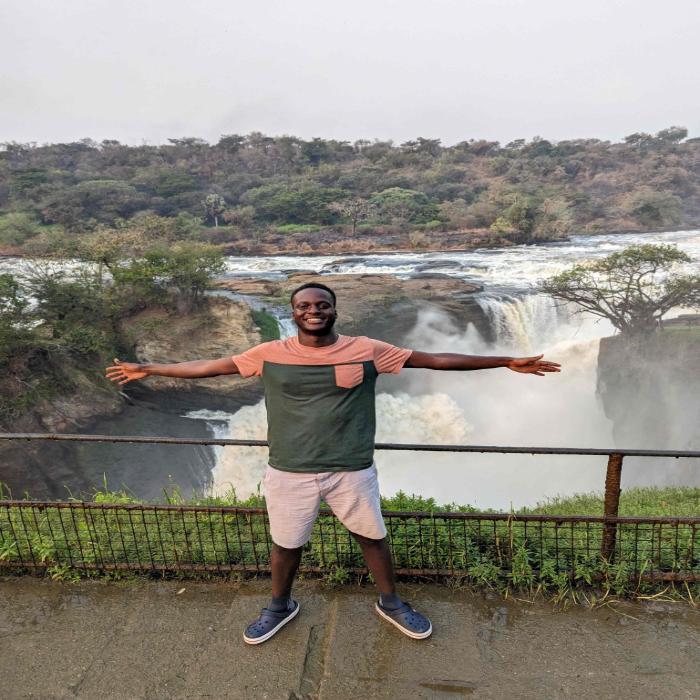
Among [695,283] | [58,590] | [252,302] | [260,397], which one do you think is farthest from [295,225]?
[58,590]

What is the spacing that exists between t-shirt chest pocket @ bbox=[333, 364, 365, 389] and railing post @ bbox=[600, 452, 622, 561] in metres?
1.16

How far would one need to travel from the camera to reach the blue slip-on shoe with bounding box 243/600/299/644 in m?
2.23

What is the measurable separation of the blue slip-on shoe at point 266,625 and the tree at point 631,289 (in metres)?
16.4

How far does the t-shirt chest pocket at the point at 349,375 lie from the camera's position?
6.69 ft

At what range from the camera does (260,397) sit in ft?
50.8

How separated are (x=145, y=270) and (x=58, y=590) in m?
15.5

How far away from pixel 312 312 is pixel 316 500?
0.73m

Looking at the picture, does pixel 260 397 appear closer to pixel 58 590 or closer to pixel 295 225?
pixel 58 590

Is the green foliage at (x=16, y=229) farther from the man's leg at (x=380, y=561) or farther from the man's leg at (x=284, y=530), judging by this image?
the man's leg at (x=380, y=561)

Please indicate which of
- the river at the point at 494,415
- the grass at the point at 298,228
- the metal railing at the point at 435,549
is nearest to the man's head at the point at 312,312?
the metal railing at the point at 435,549

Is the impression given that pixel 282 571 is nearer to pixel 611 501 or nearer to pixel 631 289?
pixel 611 501

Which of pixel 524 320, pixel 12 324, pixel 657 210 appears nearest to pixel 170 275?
pixel 12 324

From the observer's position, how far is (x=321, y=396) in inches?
80.8

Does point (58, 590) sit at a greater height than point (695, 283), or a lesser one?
greater
